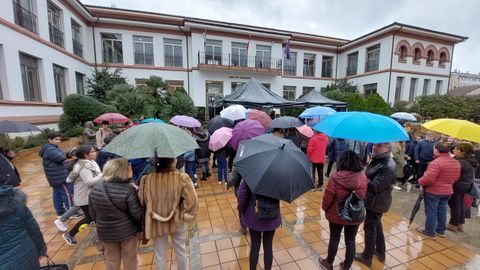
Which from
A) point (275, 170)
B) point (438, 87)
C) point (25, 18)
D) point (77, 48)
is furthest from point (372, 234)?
point (438, 87)

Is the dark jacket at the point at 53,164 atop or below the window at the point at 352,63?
below

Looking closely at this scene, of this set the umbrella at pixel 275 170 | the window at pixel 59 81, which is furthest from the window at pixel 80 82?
the umbrella at pixel 275 170

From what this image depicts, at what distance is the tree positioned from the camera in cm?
1438

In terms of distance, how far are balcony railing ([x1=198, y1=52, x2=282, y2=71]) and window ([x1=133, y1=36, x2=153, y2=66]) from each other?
4.06 m

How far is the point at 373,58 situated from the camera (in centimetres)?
1970

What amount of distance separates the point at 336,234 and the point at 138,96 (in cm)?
1157

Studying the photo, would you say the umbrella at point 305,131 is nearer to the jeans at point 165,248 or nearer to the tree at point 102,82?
the jeans at point 165,248

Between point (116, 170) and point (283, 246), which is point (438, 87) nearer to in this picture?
point (283, 246)

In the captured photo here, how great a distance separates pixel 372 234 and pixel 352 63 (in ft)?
76.3

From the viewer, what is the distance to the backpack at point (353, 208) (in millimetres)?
2264

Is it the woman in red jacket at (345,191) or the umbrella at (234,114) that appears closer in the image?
the woman in red jacket at (345,191)

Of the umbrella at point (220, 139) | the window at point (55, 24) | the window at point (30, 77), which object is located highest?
the window at point (55, 24)

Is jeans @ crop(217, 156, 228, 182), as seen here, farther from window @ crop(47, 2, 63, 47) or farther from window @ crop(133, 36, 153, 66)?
window @ crop(133, 36, 153, 66)

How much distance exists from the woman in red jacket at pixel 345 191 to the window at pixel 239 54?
16.9 m
